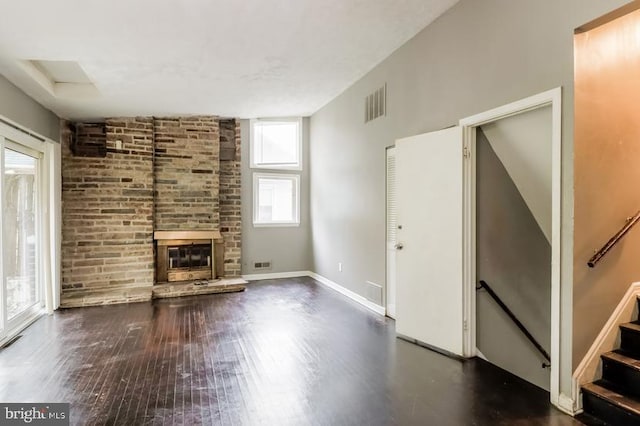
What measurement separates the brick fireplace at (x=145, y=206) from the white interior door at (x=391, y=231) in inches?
128

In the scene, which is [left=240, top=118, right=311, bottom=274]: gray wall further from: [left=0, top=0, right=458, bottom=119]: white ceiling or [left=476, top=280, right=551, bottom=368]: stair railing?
[left=476, top=280, right=551, bottom=368]: stair railing

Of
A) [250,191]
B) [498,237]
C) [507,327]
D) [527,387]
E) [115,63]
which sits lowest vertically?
[527,387]

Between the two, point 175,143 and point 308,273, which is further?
point 308,273

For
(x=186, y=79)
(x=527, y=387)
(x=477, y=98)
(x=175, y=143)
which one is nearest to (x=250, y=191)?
(x=175, y=143)

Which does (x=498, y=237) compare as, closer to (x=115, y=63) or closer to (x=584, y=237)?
(x=584, y=237)

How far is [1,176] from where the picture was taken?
3.72 metres

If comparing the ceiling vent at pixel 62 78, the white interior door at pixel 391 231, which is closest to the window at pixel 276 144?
the ceiling vent at pixel 62 78

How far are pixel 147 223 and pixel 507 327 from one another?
5.34 meters

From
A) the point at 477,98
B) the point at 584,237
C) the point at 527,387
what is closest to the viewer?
the point at 584,237

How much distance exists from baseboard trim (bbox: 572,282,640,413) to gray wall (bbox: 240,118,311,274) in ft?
17.1

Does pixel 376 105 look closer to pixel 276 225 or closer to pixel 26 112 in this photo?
pixel 276 225

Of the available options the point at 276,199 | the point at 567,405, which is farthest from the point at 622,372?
the point at 276,199

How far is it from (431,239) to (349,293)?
2323 mm

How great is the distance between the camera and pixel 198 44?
139 inches
